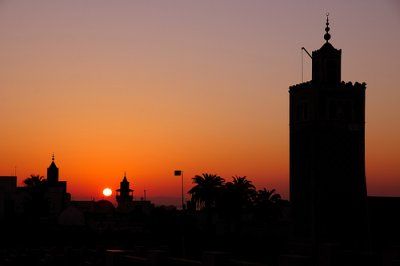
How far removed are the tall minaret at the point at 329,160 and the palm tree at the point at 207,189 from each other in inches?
753

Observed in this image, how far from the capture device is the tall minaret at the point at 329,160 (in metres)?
76.8

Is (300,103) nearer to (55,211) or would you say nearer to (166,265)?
(166,265)

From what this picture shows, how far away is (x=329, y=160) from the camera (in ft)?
253

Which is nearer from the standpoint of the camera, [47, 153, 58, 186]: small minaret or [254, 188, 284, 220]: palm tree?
[254, 188, 284, 220]: palm tree

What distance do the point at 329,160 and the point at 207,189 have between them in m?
24.3

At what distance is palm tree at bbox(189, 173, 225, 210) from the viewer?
9775 centimetres

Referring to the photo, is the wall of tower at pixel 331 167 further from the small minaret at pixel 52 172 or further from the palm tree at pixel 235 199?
the small minaret at pixel 52 172

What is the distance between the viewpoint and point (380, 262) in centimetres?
2755

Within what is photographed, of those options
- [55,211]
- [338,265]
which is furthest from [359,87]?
[55,211]

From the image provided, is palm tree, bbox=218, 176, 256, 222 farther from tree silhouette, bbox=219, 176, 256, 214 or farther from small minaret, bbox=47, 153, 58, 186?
small minaret, bbox=47, 153, 58, 186

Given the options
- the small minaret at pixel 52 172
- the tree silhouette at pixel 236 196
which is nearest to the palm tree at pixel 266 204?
the tree silhouette at pixel 236 196

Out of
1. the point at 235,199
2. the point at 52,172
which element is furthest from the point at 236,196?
the point at 52,172

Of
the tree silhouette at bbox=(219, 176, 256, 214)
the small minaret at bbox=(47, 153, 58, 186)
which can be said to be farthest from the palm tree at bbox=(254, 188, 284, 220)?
the small minaret at bbox=(47, 153, 58, 186)

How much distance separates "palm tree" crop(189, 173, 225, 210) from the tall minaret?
19123 millimetres
